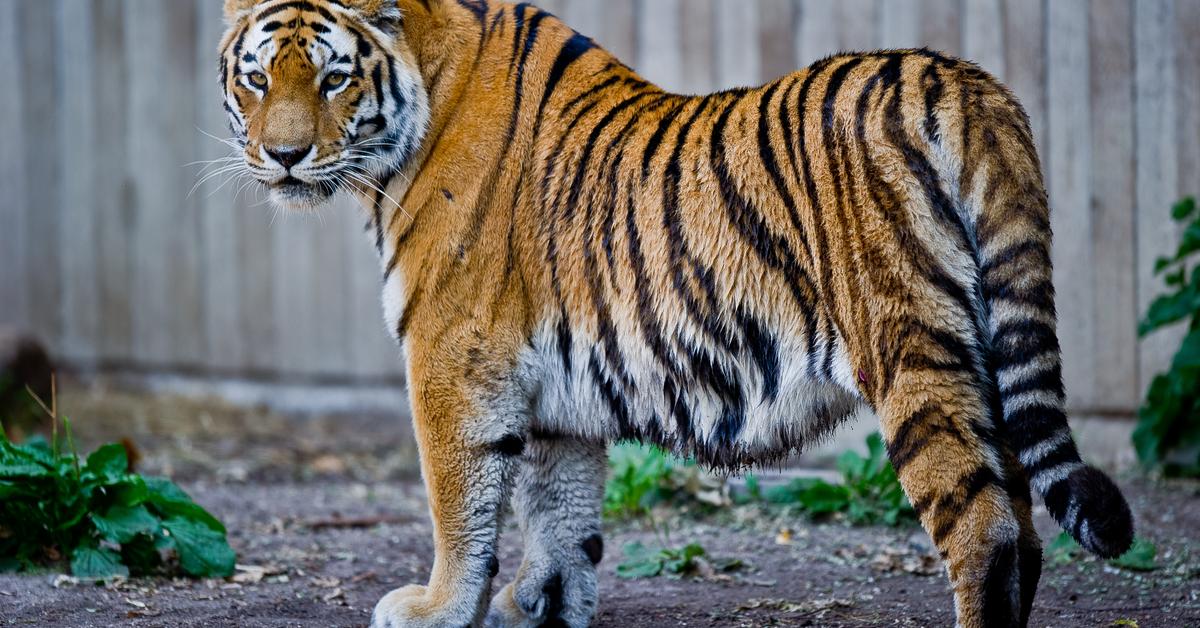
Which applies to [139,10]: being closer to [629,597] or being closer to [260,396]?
[260,396]

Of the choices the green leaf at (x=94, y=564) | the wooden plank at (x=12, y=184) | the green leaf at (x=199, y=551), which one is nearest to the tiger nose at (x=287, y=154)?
the green leaf at (x=199, y=551)

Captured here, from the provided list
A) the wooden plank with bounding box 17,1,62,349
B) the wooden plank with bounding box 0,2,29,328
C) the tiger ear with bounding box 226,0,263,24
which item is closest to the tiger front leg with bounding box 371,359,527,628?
the tiger ear with bounding box 226,0,263,24

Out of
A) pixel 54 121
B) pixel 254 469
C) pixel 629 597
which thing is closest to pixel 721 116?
pixel 629 597

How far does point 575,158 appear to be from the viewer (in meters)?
3.56

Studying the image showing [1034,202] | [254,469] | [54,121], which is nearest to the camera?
[1034,202]

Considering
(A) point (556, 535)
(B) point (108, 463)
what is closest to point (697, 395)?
(A) point (556, 535)

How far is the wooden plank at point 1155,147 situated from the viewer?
5539 millimetres

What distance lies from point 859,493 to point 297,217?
4.49m

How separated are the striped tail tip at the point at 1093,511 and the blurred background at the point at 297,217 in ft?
10.8

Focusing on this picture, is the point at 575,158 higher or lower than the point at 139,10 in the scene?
lower

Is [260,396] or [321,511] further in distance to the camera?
[260,396]

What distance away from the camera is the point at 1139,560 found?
411 cm

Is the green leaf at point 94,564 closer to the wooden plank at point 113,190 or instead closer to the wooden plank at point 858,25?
the wooden plank at point 858,25

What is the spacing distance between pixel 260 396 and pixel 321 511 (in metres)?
3.20
